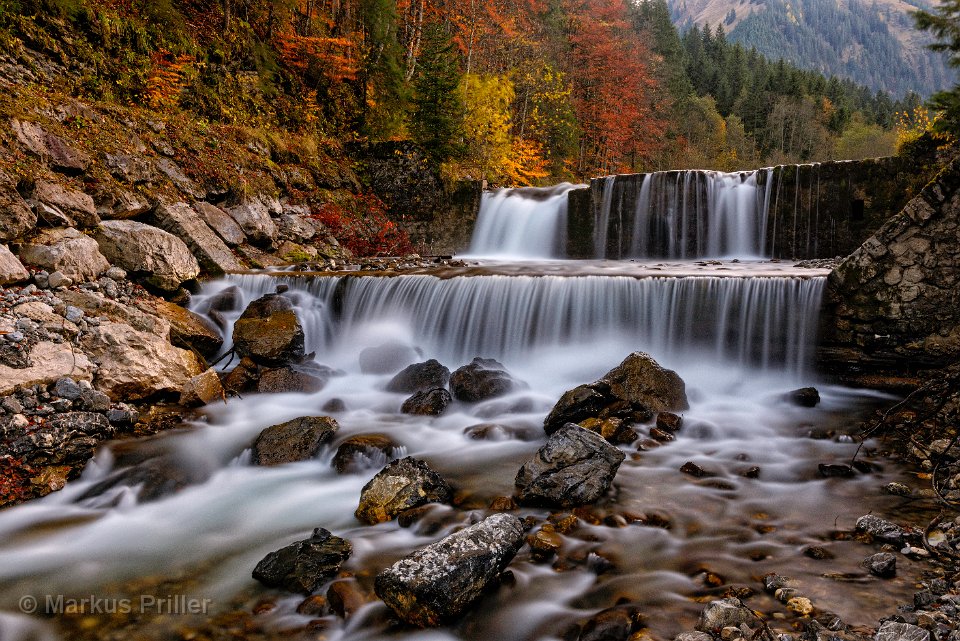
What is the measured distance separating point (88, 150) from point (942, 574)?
12.7 meters

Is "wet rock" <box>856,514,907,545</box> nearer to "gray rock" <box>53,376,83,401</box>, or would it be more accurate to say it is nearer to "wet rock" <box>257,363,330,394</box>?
"wet rock" <box>257,363,330,394</box>

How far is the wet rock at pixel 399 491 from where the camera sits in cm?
432

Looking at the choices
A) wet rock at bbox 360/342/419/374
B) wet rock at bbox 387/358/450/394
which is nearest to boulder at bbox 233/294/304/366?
wet rock at bbox 360/342/419/374

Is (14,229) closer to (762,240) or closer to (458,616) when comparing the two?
(458,616)

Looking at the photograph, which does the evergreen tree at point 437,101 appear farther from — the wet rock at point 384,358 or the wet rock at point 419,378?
the wet rock at point 419,378

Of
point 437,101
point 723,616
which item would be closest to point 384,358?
point 723,616

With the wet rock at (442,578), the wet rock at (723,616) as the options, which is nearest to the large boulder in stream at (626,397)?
the wet rock at (442,578)

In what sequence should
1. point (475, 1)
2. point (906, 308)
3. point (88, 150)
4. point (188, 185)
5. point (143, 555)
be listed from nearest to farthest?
point (143, 555) → point (906, 308) → point (88, 150) → point (188, 185) → point (475, 1)

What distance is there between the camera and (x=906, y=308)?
21.8 ft

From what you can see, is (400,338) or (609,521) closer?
(609,521)

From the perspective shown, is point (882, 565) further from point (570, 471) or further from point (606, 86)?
point (606, 86)

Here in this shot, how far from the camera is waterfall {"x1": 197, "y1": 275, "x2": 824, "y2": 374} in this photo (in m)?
7.98

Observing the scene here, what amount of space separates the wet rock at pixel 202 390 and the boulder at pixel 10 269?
224cm

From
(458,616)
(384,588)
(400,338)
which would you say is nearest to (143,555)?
(384,588)
